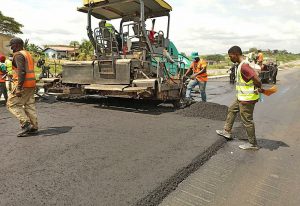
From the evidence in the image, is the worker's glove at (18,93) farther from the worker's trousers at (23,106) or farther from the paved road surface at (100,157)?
the paved road surface at (100,157)

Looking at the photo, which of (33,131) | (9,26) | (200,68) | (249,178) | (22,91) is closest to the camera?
(249,178)

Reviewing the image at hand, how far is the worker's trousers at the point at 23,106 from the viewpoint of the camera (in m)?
5.07

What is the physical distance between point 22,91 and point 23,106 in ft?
1.05

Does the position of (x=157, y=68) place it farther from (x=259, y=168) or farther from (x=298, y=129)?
(x=259, y=168)

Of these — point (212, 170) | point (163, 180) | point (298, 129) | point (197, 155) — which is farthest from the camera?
point (298, 129)

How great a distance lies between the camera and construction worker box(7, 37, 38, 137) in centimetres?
498

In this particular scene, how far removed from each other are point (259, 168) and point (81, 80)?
5.74 metres

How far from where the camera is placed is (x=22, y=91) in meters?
5.08

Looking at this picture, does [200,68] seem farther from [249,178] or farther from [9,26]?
[9,26]

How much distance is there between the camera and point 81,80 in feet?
27.8

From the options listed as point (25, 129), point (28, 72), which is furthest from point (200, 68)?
point (25, 129)

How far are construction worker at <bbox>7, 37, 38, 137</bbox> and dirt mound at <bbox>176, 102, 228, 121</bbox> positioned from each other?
335 cm

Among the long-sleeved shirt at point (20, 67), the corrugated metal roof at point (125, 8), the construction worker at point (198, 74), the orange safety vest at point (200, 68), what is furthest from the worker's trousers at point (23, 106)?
the orange safety vest at point (200, 68)

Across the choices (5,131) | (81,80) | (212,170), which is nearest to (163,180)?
(212,170)
